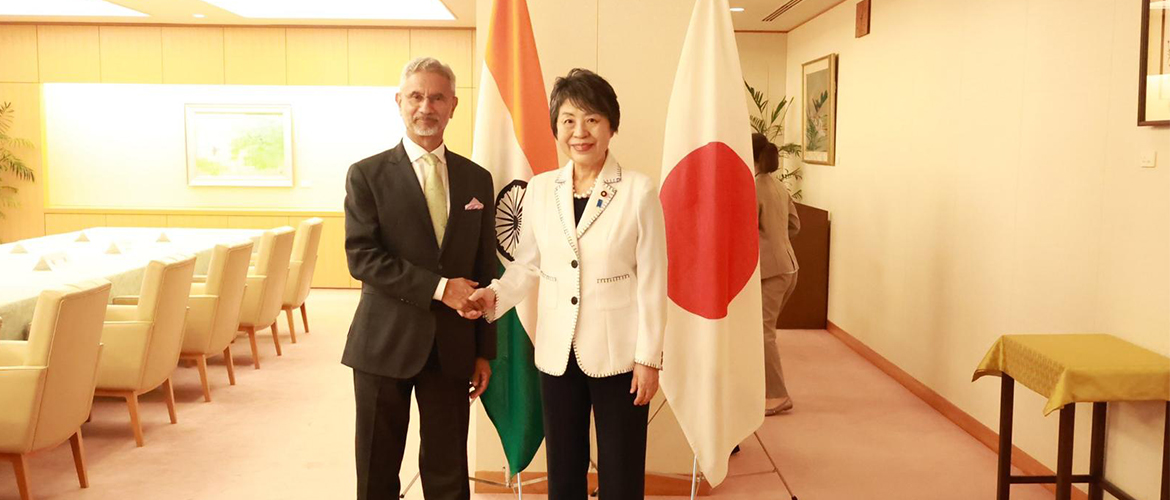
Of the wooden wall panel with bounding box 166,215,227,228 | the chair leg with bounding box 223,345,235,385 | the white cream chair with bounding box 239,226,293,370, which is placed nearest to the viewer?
the chair leg with bounding box 223,345,235,385

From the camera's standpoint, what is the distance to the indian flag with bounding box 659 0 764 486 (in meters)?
3.48

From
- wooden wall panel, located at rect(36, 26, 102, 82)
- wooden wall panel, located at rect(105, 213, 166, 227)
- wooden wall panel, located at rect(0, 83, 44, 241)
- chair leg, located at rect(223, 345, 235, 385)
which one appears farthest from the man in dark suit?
wooden wall panel, located at rect(0, 83, 44, 241)

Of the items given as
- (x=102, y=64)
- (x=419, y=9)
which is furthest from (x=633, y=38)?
(x=102, y=64)

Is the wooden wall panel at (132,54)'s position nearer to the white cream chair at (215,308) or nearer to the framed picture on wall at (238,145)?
the framed picture on wall at (238,145)

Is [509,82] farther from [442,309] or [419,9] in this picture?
[419,9]

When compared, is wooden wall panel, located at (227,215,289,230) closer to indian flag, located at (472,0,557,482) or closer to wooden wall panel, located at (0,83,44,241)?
wooden wall panel, located at (0,83,44,241)

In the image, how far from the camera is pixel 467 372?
300 cm

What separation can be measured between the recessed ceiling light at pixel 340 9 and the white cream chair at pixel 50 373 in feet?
18.9

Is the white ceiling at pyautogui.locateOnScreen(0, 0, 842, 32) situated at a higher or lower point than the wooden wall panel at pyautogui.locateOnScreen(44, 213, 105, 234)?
higher

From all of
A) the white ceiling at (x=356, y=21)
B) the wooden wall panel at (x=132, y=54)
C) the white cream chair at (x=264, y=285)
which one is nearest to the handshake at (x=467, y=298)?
the white cream chair at (x=264, y=285)

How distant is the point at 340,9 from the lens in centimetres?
973

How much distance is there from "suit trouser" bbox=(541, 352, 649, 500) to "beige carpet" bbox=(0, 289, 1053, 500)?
1501 millimetres

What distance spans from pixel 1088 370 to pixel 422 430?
231 cm

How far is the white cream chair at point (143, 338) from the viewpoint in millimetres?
4875
